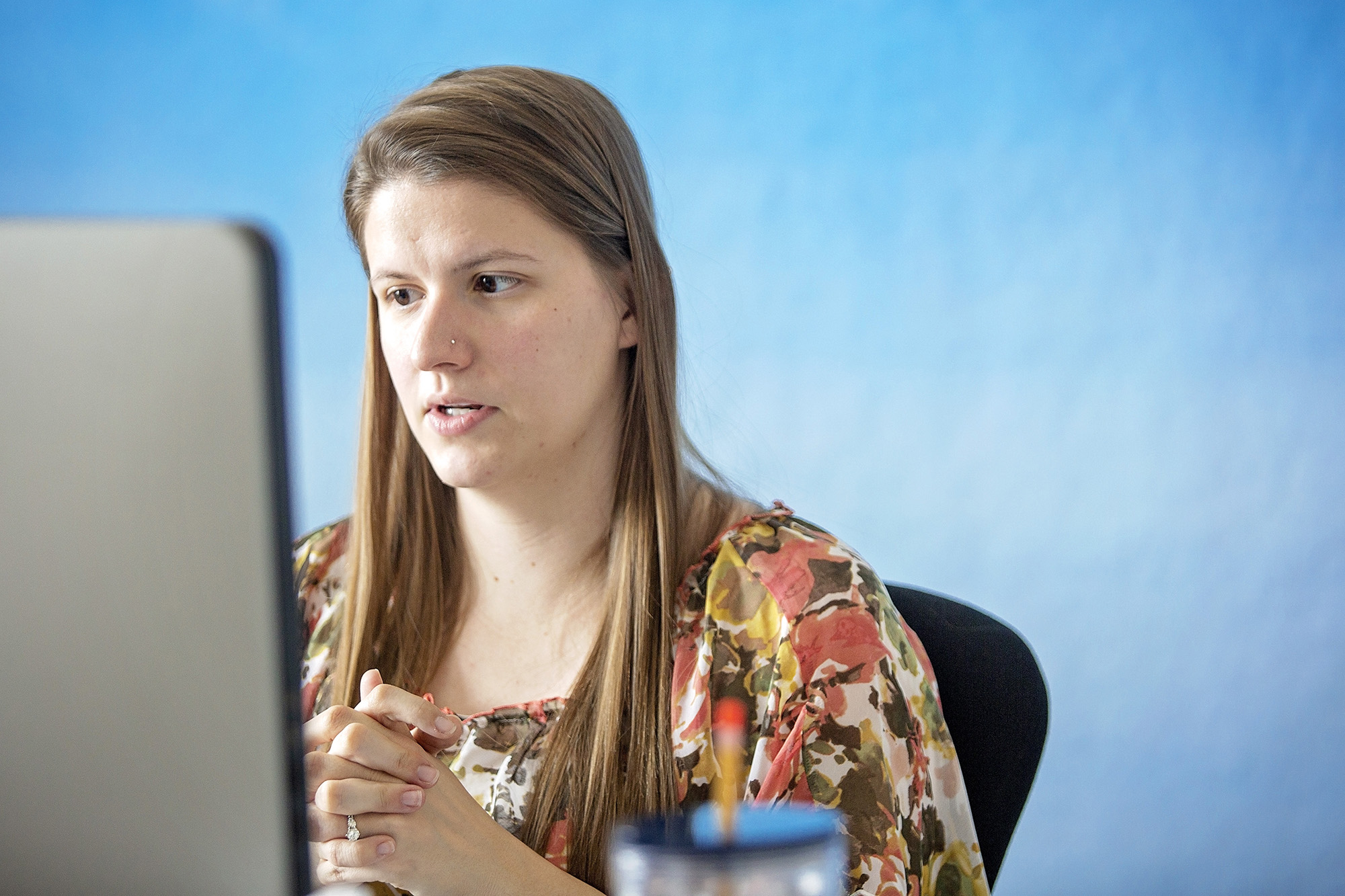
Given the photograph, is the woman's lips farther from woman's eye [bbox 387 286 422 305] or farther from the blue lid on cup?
the blue lid on cup

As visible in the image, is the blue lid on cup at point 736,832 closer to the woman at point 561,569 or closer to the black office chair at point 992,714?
the woman at point 561,569

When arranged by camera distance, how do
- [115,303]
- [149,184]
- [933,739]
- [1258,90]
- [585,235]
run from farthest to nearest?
[149,184], [1258,90], [585,235], [933,739], [115,303]

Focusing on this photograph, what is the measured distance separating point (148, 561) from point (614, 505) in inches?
35.3

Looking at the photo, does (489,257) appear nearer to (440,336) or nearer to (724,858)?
(440,336)

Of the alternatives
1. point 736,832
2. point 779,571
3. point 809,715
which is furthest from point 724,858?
point 779,571

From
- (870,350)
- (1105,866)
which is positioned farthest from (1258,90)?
(1105,866)

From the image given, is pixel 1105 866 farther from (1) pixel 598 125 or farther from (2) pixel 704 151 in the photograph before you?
(1) pixel 598 125

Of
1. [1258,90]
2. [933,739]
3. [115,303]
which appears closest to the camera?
[115,303]

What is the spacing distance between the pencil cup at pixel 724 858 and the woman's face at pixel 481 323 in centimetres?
79

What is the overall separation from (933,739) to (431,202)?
707mm

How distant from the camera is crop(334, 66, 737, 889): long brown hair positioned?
1187 millimetres

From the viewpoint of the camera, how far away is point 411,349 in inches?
48.7

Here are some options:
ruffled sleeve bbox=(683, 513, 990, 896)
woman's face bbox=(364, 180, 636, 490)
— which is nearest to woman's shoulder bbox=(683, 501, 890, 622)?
ruffled sleeve bbox=(683, 513, 990, 896)

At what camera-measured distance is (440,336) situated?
121cm
